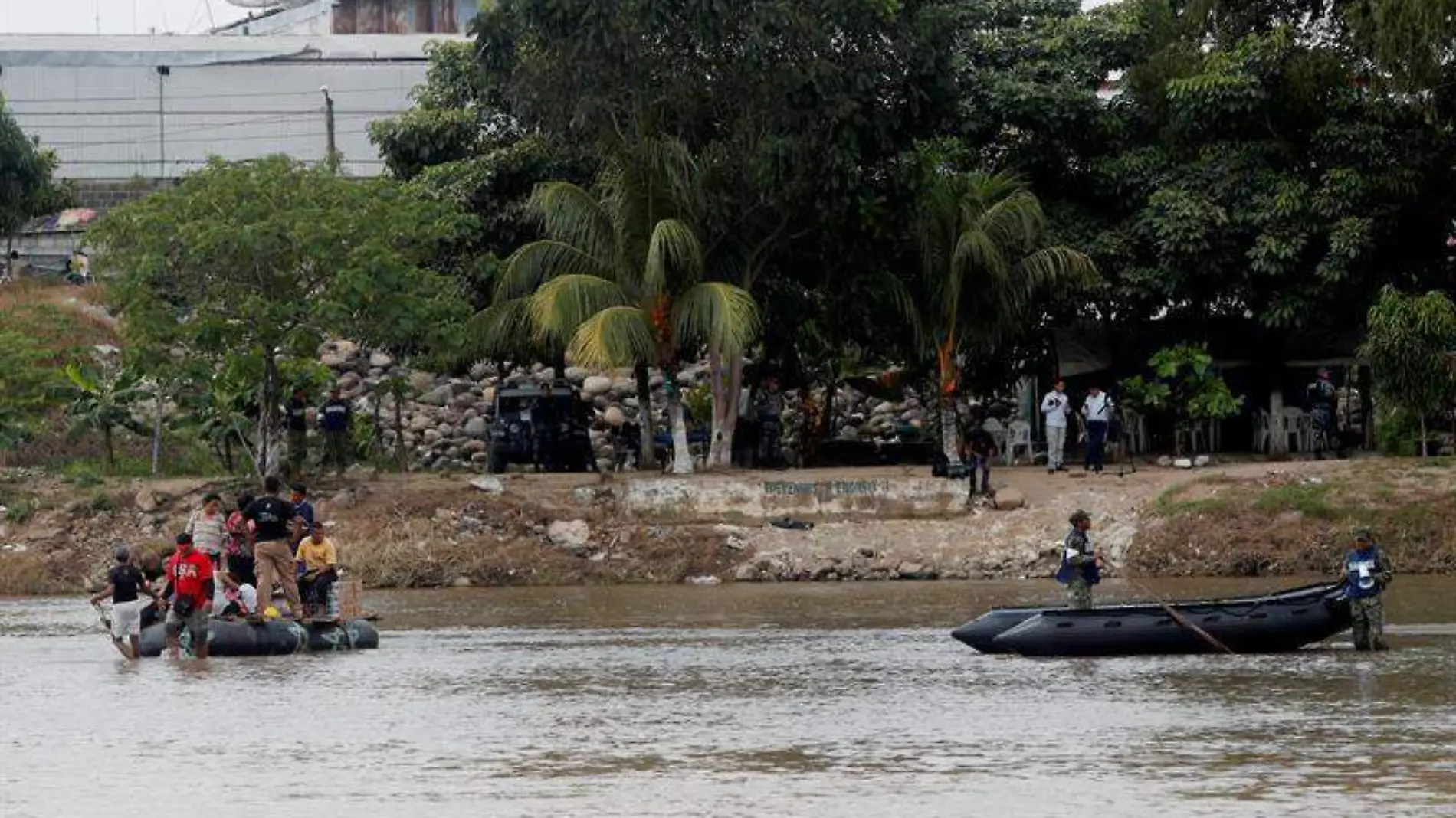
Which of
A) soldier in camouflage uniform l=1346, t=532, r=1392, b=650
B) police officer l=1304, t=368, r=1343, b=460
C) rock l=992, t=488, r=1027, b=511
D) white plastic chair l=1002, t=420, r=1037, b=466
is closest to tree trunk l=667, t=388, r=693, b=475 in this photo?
rock l=992, t=488, r=1027, b=511

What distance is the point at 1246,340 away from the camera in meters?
47.6

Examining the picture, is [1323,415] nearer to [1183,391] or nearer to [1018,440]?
[1183,391]

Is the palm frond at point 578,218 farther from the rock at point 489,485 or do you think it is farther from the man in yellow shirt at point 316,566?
the man in yellow shirt at point 316,566

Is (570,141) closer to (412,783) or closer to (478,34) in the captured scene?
(478,34)

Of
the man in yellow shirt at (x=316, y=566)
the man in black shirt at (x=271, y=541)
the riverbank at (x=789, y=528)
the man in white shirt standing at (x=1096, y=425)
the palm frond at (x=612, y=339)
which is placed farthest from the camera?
the man in white shirt standing at (x=1096, y=425)

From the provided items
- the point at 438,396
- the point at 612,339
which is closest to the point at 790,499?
the point at 612,339

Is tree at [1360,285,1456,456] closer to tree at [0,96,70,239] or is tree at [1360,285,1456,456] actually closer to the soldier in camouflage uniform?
the soldier in camouflage uniform

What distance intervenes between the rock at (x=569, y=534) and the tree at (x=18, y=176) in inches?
932

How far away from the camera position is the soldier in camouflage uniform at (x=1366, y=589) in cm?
2622

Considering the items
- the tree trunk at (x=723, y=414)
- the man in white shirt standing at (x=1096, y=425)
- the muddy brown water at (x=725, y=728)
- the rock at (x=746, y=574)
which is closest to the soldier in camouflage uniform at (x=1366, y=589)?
the muddy brown water at (x=725, y=728)

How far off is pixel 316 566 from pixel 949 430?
1678 cm

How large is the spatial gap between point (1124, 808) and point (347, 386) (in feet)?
129

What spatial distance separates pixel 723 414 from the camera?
148ft

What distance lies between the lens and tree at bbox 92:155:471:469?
42062 millimetres
